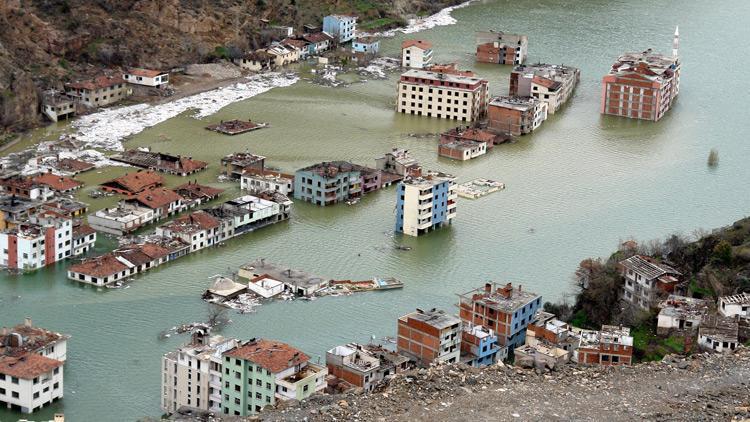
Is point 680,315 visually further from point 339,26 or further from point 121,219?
point 339,26

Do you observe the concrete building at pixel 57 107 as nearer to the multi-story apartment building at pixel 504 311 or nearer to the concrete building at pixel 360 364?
the multi-story apartment building at pixel 504 311

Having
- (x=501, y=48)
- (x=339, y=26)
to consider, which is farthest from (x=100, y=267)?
(x=339, y=26)

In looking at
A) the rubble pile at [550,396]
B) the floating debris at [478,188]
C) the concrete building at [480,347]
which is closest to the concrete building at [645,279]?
the concrete building at [480,347]

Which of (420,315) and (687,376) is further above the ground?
(687,376)

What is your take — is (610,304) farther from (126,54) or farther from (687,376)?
(126,54)

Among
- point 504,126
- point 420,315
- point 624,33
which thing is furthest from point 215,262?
point 624,33

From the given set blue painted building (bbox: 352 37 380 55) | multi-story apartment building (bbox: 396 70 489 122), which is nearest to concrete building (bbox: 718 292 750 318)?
multi-story apartment building (bbox: 396 70 489 122)

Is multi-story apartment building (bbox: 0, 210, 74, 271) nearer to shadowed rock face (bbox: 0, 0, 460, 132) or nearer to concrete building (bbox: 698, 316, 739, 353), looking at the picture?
shadowed rock face (bbox: 0, 0, 460, 132)
